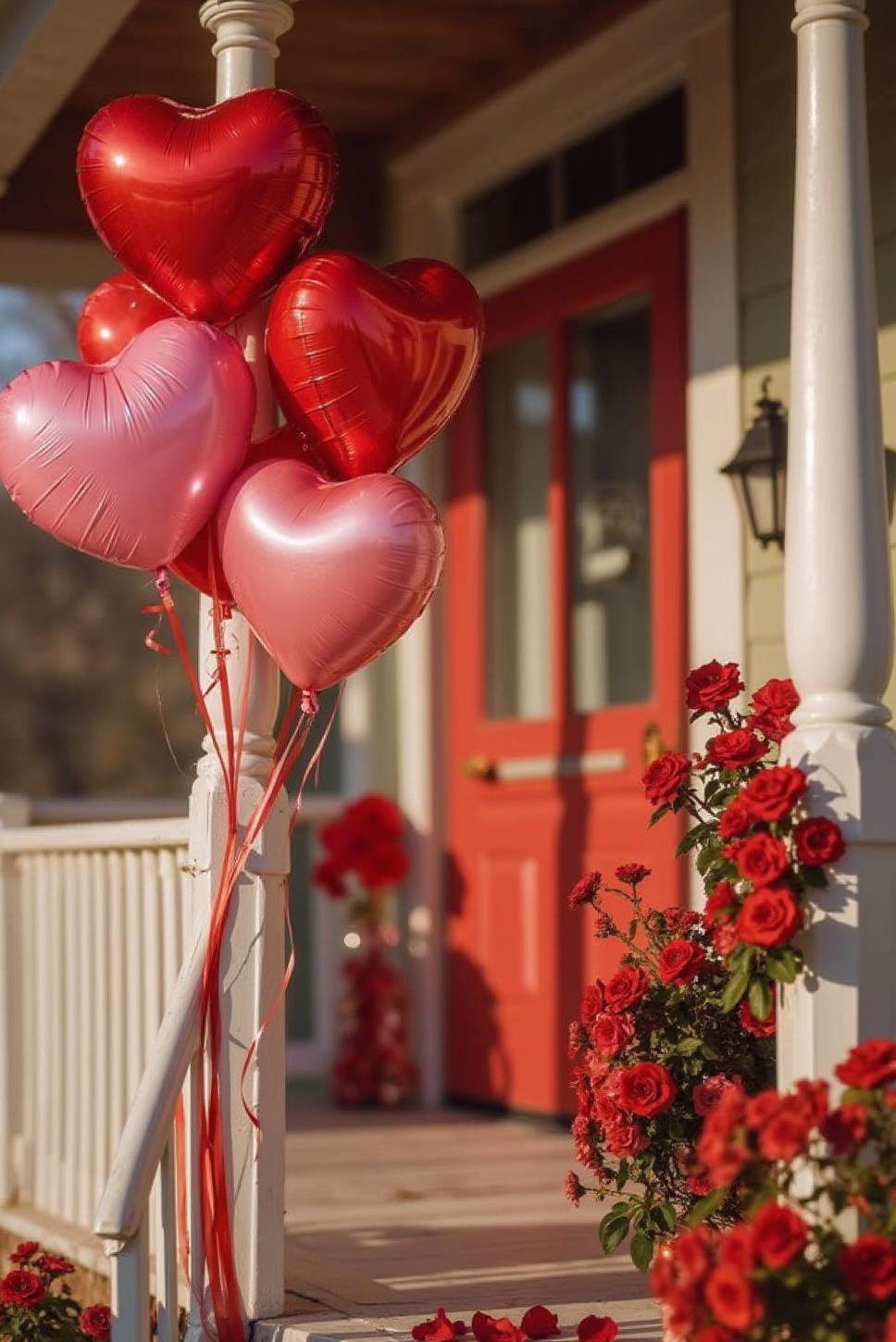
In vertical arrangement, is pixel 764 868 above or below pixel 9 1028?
above

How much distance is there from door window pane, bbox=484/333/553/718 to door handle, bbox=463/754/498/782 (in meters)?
0.12

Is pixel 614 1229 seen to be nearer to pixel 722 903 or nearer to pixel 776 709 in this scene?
pixel 722 903

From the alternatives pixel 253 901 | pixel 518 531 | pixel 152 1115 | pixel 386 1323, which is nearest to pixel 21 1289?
pixel 152 1115

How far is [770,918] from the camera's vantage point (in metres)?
2.52

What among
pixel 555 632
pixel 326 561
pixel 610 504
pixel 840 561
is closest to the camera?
pixel 840 561

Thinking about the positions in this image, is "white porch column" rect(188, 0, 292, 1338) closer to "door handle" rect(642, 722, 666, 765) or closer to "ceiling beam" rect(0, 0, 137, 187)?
"ceiling beam" rect(0, 0, 137, 187)

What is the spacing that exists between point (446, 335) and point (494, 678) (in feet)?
7.88

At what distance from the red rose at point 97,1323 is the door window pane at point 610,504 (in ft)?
7.06

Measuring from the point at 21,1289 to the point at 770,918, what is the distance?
1368mm

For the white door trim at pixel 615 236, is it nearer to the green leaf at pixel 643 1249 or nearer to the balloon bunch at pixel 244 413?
the balloon bunch at pixel 244 413

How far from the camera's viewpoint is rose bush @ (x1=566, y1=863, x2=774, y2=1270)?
9.29 ft

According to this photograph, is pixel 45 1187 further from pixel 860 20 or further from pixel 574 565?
pixel 860 20

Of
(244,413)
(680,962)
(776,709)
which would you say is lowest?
(680,962)

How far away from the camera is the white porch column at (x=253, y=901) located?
3.04 m
